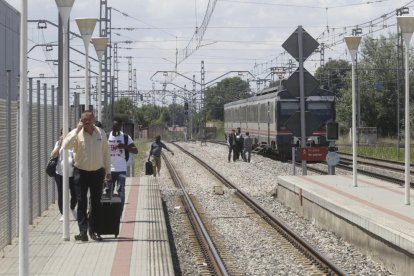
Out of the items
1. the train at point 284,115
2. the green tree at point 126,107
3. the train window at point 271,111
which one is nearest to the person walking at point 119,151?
the train at point 284,115

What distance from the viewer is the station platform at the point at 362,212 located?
11.0 meters

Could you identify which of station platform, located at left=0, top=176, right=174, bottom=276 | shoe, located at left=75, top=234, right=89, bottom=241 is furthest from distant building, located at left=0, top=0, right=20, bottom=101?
shoe, located at left=75, top=234, right=89, bottom=241

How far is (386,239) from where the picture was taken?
11.3m

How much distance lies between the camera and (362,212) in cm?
1323

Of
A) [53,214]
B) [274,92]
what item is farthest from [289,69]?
[53,214]

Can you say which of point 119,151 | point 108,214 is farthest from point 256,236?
point 108,214

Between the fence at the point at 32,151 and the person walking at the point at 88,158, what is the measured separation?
960 millimetres

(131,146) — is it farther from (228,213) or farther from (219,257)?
(228,213)

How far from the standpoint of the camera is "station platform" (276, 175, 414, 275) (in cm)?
1100

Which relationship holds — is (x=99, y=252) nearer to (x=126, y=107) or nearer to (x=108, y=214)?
(x=108, y=214)

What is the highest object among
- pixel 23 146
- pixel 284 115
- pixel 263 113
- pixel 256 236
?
pixel 263 113

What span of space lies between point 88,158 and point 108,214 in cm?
94

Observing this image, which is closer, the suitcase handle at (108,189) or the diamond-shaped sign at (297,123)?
the suitcase handle at (108,189)

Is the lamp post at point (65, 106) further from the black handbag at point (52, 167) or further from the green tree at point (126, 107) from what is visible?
the green tree at point (126, 107)
